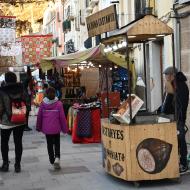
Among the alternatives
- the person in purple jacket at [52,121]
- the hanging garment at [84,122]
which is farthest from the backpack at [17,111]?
the hanging garment at [84,122]

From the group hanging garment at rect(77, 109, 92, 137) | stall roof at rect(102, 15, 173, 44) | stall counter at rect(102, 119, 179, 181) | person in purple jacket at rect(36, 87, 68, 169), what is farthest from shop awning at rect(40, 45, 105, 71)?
stall counter at rect(102, 119, 179, 181)

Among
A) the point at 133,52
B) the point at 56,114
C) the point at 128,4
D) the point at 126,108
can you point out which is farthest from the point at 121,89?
the point at 126,108

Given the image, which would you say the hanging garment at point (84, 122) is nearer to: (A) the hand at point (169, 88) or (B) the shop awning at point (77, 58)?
(B) the shop awning at point (77, 58)

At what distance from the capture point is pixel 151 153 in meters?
8.29

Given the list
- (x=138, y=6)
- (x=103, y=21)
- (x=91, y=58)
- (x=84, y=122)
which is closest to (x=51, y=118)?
(x=103, y=21)

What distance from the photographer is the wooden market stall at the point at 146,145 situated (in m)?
8.18

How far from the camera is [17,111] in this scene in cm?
971

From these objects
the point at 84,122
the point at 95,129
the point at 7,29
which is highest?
the point at 7,29

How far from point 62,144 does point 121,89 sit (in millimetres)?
4417

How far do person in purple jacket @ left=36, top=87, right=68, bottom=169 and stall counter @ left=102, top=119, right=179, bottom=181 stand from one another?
1.73m

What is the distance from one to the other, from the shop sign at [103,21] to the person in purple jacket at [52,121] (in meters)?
1.33

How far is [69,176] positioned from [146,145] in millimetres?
1723

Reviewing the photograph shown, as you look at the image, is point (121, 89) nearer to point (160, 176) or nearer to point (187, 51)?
point (187, 51)

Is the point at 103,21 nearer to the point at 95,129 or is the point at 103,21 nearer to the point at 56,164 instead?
the point at 56,164
